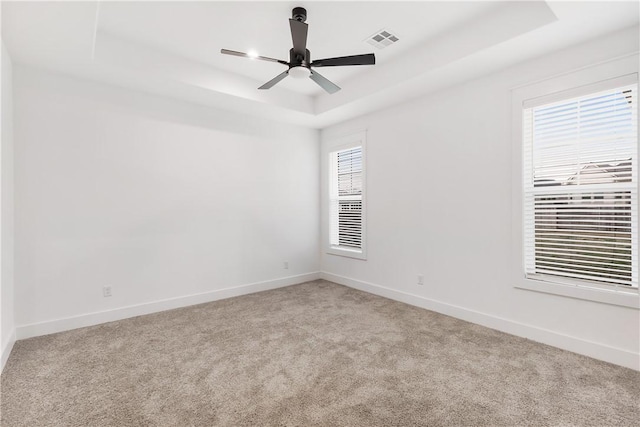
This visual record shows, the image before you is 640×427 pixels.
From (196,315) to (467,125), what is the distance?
12.4 ft

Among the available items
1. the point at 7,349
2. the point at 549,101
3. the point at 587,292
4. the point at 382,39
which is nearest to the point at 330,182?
the point at 382,39

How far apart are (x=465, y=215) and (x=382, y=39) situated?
2.07 meters

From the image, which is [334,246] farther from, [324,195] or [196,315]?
[196,315]

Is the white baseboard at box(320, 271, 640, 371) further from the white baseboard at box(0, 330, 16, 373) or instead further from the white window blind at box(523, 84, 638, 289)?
the white baseboard at box(0, 330, 16, 373)

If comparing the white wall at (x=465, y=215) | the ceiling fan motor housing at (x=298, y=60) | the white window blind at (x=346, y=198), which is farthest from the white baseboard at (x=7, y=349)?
the white window blind at (x=346, y=198)

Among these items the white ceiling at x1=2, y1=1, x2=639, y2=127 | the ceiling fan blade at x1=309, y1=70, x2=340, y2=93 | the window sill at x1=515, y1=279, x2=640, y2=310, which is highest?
the white ceiling at x1=2, y1=1, x2=639, y2=127

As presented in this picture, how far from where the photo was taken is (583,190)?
2.58 meters

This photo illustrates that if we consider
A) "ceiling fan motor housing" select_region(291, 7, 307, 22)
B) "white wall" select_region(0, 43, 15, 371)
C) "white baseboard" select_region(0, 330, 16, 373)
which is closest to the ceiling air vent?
"ceiling fan motor housing" select_region(291, 7, 307, 22)

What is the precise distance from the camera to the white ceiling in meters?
2.32

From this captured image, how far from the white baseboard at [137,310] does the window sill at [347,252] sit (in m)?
0.80

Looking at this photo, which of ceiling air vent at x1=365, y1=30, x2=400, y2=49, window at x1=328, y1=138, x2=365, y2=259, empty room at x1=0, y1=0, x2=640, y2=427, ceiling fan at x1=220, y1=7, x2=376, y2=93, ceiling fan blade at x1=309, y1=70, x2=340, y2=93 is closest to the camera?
empty room at x1=0, y1=0, x2=640, y2=427

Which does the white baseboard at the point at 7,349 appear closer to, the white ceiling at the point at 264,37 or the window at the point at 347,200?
the white ceiling at the point at 264,37

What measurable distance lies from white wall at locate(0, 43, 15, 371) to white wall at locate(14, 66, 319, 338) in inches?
6.0

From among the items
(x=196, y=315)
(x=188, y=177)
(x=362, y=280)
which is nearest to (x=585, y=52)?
(x=362, y=280)
